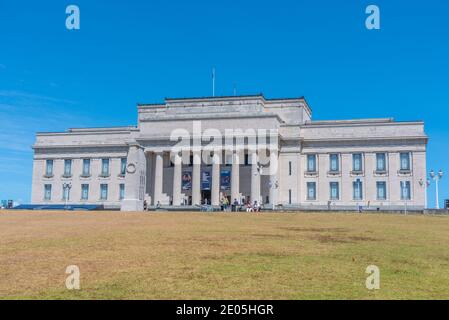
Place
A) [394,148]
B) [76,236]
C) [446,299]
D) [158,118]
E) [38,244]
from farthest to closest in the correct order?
1. [158,118]
2. [394,148]
3. [76,236]
4. [38,244]
5. [446,299]

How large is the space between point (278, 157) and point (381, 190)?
1600cm

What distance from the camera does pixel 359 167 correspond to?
75.2 meters

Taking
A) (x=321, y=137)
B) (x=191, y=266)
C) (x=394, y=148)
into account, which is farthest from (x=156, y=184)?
(x=191, y=266)

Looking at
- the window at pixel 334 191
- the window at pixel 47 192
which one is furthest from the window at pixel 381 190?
the window at pixel 47 192

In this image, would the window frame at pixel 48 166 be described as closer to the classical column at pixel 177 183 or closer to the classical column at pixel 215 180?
the classical column at pixel 177 183

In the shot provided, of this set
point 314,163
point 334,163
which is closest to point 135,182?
point 314,163

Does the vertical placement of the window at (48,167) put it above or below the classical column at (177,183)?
above

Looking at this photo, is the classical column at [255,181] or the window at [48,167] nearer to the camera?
the classical column at [255,181]

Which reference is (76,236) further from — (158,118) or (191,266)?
(158,118)

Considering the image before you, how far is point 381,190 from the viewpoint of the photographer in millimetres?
73812

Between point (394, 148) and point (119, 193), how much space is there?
44.9 metres

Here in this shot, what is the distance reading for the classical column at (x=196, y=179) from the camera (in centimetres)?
7497

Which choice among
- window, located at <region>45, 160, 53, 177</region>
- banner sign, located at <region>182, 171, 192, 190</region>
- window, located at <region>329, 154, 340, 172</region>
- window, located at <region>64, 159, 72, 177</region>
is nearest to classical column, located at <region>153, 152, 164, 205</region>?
banner sign, located at <region>182, 171, 192, 190</region>

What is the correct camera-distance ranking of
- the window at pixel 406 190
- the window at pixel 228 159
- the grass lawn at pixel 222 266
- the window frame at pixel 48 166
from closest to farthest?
1. the grass lawn at pixel 222 266
2. the window at pixel 406 190
3. the window at pixel 228 159
4. the window frame at pixel 48 166
